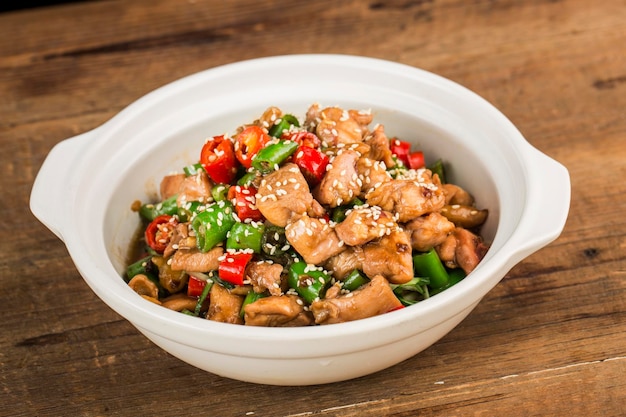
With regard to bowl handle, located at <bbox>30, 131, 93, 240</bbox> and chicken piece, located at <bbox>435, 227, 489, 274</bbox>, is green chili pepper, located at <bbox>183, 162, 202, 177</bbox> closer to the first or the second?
bowl handle, located at <bbox>30, 131, 93, 240</bbox>

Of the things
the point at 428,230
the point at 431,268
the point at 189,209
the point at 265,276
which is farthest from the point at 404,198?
the point at 189,209

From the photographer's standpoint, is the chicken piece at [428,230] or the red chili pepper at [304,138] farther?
the red chili pepper at [304,138]

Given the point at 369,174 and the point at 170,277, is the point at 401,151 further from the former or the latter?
the point at 170,277

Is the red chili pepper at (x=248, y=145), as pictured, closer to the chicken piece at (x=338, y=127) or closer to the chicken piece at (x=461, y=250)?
the chicken piece at (x=338, y=127)

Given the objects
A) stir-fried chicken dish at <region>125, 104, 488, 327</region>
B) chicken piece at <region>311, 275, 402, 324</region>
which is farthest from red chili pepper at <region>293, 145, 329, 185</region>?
chicken piece at <region>311, 275, 402, 324</region>

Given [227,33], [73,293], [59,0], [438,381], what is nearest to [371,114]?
[438,381]

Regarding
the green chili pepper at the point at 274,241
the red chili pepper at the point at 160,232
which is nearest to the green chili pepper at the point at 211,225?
the green chili pepper at the point at 274,241
